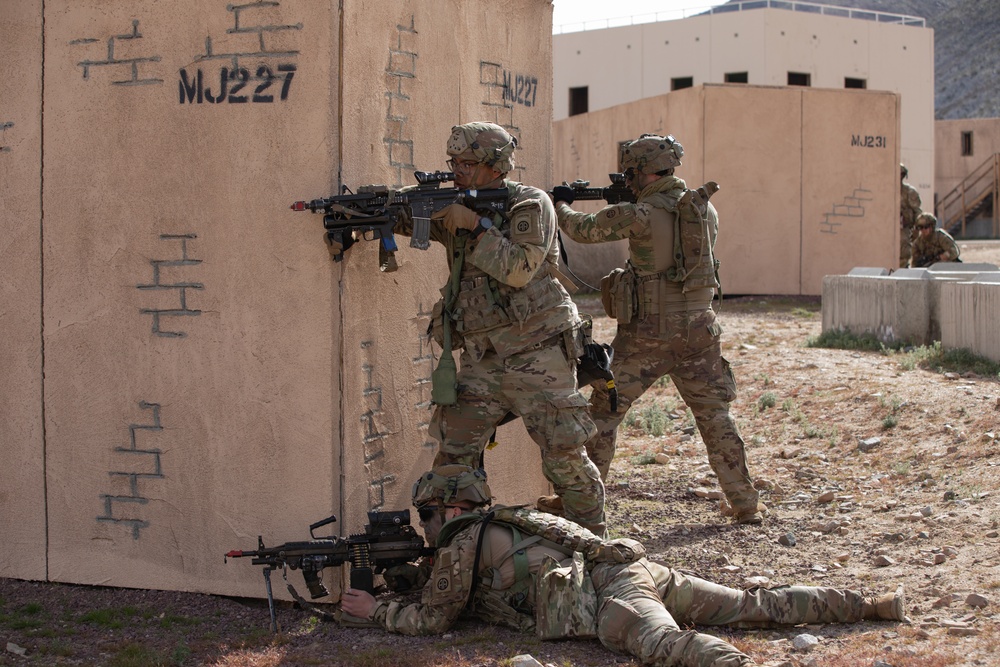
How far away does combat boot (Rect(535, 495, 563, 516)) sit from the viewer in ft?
19.8

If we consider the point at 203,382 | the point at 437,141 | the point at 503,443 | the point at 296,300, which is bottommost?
the point at 503,443

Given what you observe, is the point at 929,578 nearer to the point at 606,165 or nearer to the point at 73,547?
the point at 73,547

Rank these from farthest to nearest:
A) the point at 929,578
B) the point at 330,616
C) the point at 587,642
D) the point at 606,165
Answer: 1. the point at 606,165
2. the point at 929,578
3. the point at 330,616
4. the point at 587,642

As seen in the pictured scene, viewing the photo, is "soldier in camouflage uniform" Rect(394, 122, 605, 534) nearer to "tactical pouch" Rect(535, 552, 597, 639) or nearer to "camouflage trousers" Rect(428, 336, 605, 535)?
"camouflage trousers" Rect(428, 336, 605, 535)

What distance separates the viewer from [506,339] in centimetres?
478

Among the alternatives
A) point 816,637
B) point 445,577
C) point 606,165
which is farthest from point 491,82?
point 606,165

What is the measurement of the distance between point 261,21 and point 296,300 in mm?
1197

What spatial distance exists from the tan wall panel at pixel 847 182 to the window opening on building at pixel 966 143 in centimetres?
2041

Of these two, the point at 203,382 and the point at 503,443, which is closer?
the point at 203,382

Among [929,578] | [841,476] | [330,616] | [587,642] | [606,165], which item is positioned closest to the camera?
[587,642]

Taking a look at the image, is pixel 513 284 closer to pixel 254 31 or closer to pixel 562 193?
pixel 562 193

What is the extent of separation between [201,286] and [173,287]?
144mm

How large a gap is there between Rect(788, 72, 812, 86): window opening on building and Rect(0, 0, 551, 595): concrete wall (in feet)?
93.5

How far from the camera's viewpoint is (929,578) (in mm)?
4977
